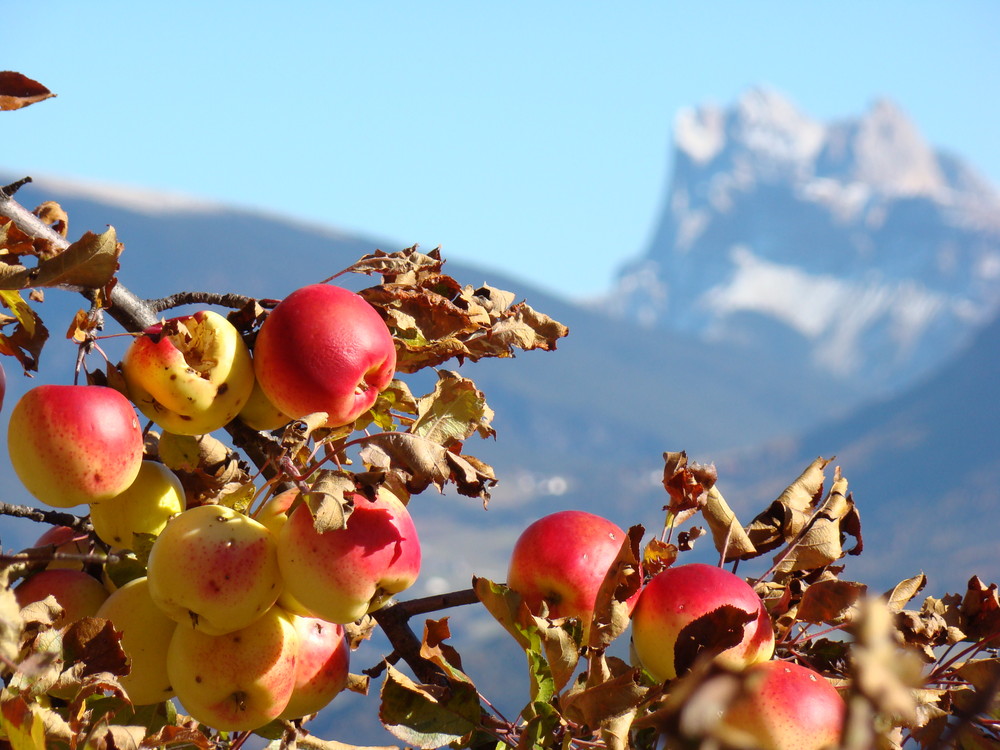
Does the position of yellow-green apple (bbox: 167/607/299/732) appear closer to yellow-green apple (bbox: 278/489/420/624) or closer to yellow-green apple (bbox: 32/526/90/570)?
yellow-green apple (bbox: 278/489/420/624)

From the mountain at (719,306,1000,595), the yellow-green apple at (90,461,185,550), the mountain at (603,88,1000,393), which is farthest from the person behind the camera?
the mountain at (603,88,1000,393)

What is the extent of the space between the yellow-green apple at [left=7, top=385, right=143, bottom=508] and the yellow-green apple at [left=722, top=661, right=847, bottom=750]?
0.76m

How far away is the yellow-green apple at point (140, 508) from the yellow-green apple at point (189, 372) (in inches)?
4.0

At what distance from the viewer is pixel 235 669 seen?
4.10 ft

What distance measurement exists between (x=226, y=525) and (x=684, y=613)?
54 cm

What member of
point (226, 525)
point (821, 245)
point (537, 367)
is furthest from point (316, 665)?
point (821, 245)

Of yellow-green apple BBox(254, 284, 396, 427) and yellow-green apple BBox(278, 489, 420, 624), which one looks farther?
yellow-green apple BBox(254, 284, 396, 427)

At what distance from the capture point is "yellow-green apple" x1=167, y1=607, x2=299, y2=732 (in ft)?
4.13

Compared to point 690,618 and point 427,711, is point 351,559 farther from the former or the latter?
point 690,618

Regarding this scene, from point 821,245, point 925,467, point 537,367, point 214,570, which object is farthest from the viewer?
point 821,245

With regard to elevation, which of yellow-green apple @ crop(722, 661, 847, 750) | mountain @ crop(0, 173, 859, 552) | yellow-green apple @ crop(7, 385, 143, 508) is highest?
yellow-green apple @ crop(7, 385, 143, 508)

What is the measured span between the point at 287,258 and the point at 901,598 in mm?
121283

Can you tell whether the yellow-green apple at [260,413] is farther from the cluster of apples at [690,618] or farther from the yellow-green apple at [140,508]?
the cluster of apples at [690,618]

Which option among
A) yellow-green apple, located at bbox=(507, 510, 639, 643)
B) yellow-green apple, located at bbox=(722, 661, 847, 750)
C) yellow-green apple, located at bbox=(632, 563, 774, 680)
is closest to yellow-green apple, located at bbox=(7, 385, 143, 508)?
yellow-green apple, located at bbox=(507, 510, 639, 643)
